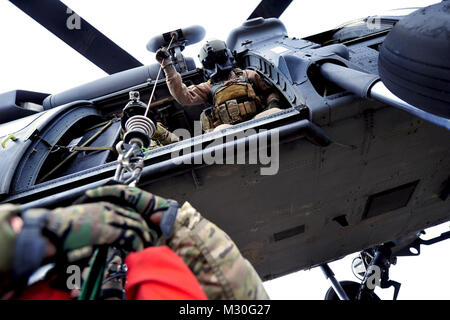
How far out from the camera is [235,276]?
925mm

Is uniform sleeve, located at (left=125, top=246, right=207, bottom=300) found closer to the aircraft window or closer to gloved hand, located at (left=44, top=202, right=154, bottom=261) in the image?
gloved hand, located at (left=44, top=202, right=154, bottom=261)

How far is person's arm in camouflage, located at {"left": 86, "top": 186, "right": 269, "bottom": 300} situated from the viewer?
917mm

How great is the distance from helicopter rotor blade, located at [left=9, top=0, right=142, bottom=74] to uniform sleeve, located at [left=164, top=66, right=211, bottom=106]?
2.58 m

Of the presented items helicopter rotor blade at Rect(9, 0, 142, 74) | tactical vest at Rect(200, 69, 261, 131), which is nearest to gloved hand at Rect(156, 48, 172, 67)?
tactical vest at Rect(200, 69, 261, 131)

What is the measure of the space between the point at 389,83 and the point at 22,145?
324cm

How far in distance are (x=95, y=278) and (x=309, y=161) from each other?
2.00 meters

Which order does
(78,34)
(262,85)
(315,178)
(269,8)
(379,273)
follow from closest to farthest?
(315,178) → (262,85) → (379,273) → (78,34) → (269,8)

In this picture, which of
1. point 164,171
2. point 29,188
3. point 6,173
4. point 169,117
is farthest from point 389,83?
point 169,117

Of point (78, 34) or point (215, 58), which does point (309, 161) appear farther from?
point (78, 34)

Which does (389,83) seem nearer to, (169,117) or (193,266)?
(193,266)

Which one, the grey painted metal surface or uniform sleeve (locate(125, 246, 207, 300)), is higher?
uniform sleeve (locate(125, 246, 207, 300))

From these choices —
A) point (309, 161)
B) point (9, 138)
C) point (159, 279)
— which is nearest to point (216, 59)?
point (309, 161)

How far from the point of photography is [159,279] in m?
0.81

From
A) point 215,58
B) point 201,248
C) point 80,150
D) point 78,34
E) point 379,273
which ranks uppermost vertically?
point 78,34
